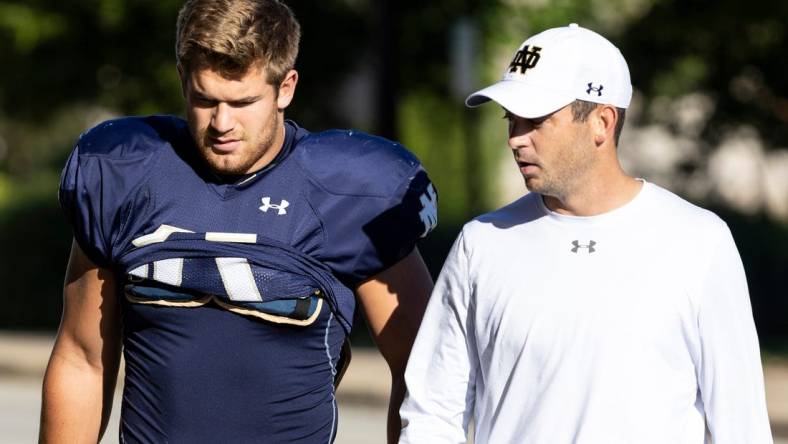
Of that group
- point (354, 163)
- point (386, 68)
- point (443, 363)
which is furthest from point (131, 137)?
point (386, 68)

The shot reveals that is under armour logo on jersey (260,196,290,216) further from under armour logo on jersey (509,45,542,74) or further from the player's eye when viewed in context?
under armour logo on jersey (509,45,542,74)

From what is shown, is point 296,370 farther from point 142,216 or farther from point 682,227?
point 682,227

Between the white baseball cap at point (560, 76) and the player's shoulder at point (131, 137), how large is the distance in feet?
2.53

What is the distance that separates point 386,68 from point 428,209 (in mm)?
12955

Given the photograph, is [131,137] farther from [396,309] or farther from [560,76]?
[560,76]

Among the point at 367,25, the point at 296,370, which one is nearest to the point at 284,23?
the point at 296,370

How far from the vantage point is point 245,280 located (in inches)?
145

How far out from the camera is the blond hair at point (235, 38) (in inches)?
142

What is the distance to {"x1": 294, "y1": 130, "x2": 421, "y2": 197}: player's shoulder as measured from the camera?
3.91m

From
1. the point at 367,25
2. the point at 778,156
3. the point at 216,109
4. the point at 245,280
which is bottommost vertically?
the point at 778,156

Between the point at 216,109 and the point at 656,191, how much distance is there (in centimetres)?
107

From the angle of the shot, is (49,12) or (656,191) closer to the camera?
(656,191)

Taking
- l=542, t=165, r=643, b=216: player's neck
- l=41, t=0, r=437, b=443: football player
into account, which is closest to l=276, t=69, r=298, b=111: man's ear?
l=41, t=0, r=437, b=443: football player

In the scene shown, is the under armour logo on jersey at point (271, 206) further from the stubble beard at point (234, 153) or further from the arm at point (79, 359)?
the arm at point (79, 359)
